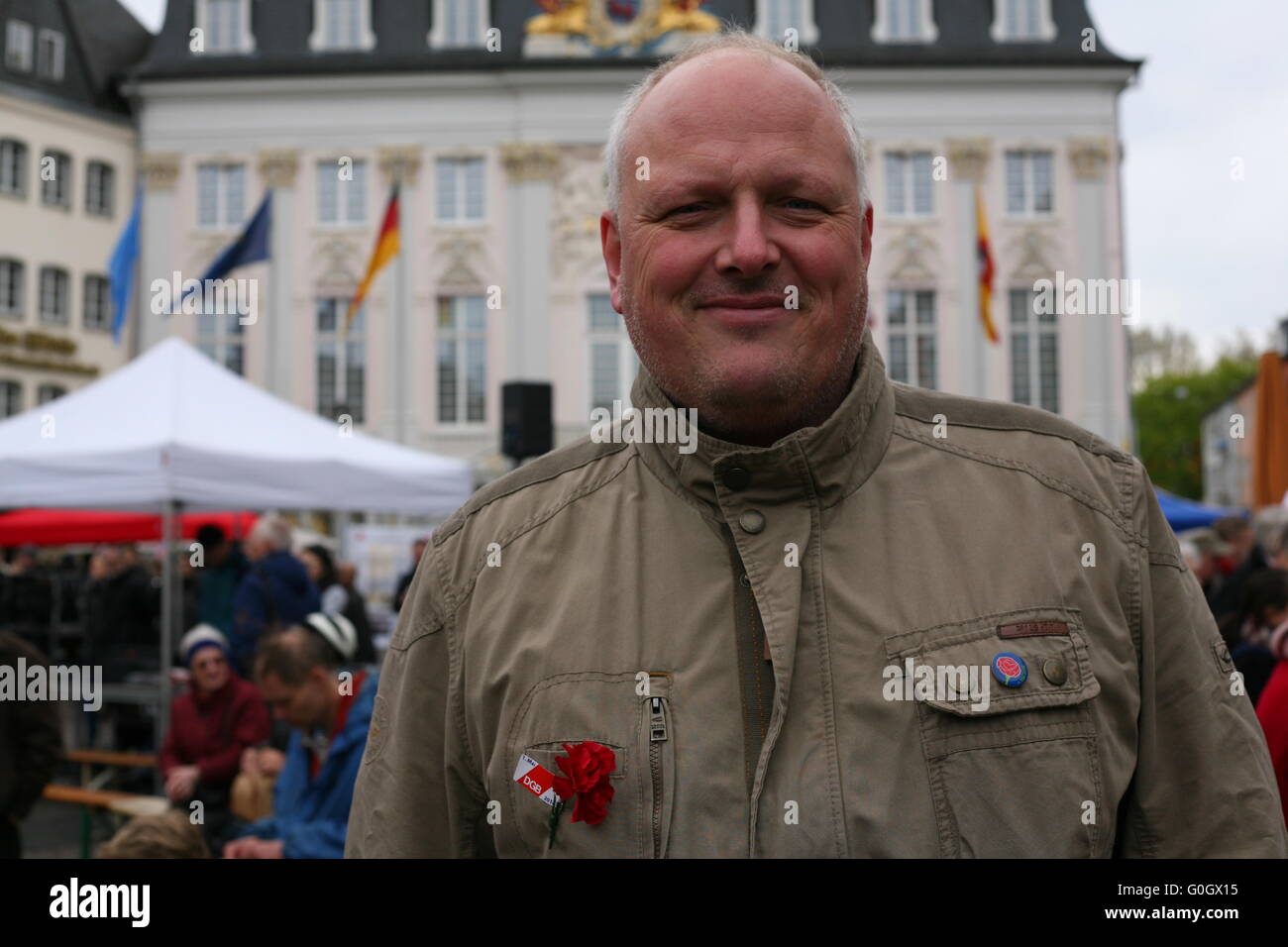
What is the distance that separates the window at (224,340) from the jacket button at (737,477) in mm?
33343

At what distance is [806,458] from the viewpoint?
5.79 ft

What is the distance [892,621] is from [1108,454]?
0.42m

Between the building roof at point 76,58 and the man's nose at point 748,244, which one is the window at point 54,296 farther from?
the man's nose at point 748,244

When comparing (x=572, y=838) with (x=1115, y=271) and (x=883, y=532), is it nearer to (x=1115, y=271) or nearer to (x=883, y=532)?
(x=883, y=532)

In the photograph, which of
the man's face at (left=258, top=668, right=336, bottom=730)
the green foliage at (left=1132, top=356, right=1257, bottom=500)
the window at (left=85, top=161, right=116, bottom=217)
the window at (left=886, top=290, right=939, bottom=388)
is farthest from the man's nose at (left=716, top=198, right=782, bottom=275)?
the green foliage at (left=1132, top=356, right=1257, bottom=500)

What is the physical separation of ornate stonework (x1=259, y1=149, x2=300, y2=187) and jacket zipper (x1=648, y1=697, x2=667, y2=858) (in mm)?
33067

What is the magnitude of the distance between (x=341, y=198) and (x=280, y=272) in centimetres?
232

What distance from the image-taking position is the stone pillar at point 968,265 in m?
32.9

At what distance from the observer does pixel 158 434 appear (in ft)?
29.0

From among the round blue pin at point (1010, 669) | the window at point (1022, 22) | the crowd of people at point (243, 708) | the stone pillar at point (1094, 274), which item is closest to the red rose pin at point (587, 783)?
the round blue pin at point (1010, 669)

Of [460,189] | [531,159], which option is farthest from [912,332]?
[460,189]

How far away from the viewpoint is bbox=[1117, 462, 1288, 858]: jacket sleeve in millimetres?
1705

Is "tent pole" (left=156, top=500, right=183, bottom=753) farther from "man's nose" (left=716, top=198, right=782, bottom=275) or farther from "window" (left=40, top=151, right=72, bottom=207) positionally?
"window" (left=40, top=151, right=72, bottom=207)

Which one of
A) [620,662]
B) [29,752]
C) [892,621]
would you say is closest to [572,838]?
[620,662]
